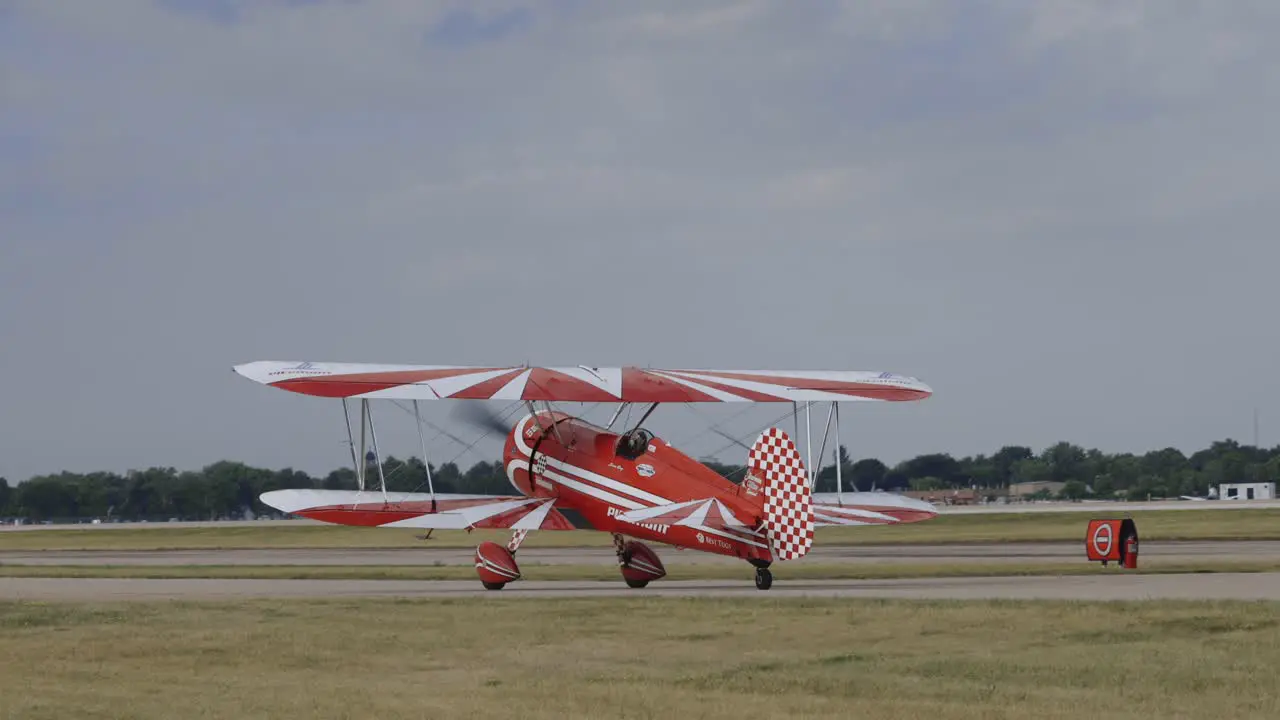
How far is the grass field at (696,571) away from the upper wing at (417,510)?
2.40 m

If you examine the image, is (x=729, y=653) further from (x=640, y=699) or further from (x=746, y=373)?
(x=746, y=373)

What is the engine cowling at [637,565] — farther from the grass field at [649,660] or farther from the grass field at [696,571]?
the grass field at [649,660]

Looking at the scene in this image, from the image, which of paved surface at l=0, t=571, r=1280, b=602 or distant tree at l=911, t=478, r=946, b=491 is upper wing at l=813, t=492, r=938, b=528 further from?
distant tree at l=911, t=478, r=946, b=491

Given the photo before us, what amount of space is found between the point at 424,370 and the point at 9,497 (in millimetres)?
63862

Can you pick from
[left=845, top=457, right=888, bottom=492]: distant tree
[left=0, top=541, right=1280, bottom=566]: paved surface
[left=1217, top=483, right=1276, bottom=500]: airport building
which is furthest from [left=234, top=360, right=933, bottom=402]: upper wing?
[left=1217, top=483, right=1276, bottom=500]: airport building

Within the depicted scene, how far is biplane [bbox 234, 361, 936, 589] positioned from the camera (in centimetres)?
2109

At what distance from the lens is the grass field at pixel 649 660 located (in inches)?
452

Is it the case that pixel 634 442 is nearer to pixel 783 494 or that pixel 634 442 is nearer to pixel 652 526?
pixel 652 526

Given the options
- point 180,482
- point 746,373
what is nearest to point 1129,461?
point 180,482

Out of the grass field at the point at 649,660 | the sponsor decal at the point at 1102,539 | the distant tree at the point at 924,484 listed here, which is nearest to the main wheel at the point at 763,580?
the grass field at the point at 649,660

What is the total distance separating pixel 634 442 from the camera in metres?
22.6

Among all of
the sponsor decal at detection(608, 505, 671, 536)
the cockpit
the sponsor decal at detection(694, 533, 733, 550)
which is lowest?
the sponsor decal at detection(694, 533, 733, 550)

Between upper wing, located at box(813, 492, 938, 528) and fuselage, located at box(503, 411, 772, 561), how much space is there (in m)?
1.81

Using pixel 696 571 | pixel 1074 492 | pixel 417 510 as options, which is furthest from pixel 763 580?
pixel 1074 492
